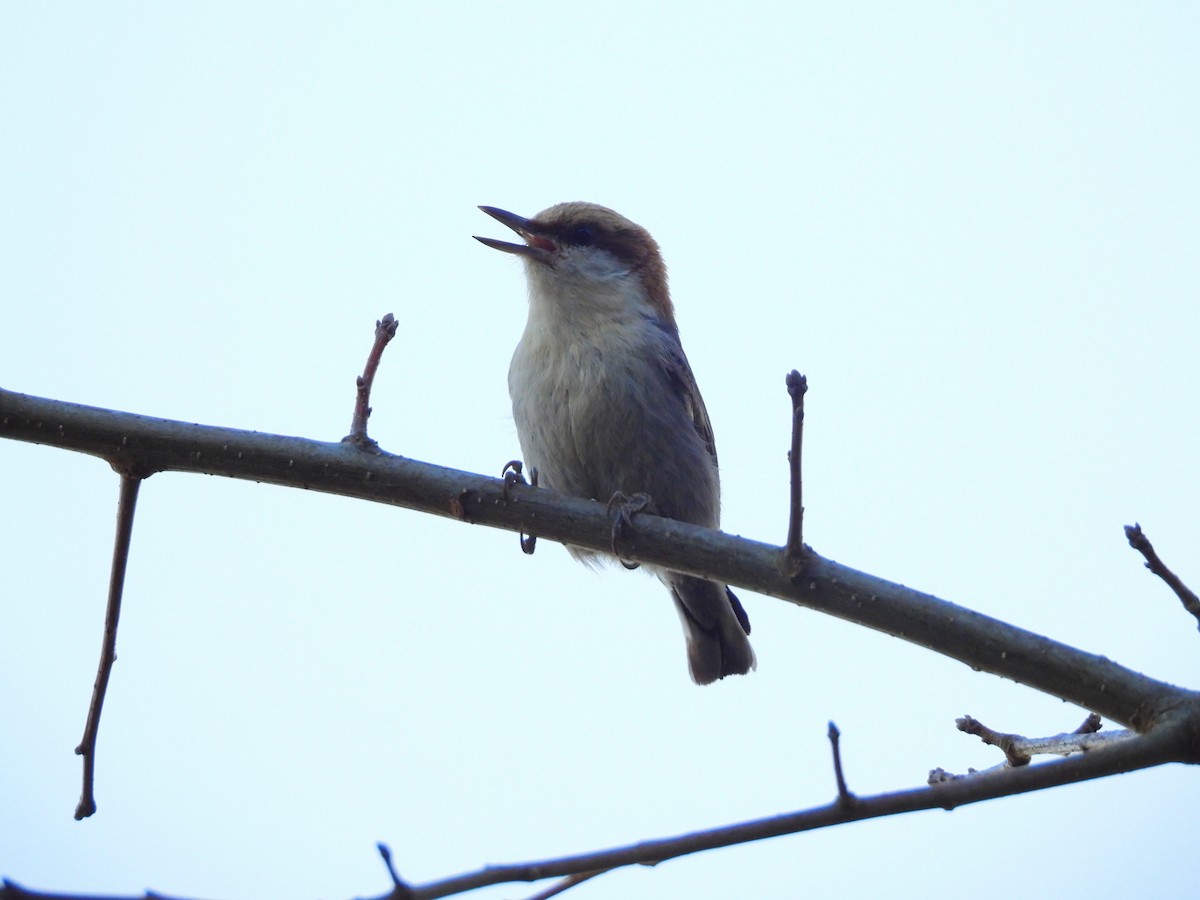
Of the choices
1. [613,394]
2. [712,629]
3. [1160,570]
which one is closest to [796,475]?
[1160,570]

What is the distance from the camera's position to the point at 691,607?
5344 mm

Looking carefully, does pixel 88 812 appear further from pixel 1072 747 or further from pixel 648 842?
pixel 1072 747

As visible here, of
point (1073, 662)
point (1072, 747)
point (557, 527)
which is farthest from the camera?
point (557, 527)

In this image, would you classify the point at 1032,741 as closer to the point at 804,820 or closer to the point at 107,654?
the point at 804,820

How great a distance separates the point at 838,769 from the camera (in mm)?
2016

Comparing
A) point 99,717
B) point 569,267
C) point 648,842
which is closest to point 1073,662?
point 648,842

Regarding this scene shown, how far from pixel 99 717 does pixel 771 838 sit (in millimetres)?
1899

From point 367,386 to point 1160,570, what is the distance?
2.10 m

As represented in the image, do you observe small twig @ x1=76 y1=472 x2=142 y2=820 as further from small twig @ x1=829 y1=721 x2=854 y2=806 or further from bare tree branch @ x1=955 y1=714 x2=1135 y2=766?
bare tree branch @ x1=955 y1=714 x2=1135 y2=766

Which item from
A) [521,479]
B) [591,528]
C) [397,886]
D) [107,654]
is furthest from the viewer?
[521,479]

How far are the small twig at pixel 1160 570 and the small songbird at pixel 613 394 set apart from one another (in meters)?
2.49

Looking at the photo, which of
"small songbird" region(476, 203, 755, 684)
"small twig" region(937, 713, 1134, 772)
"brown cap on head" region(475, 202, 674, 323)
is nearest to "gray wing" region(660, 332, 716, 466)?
"small songbird" region(476, 203, 755, 684)

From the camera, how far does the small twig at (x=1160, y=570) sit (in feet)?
7.95

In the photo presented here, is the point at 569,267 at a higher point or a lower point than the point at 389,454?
higher
